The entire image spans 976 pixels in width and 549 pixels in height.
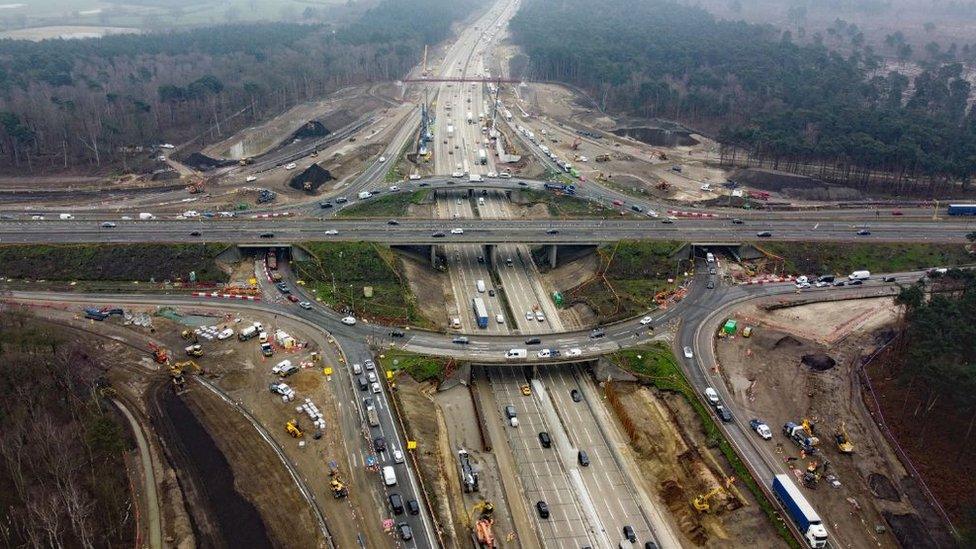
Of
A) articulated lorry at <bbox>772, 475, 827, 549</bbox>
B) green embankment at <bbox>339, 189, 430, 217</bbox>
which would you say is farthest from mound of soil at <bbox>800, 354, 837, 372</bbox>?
green embankment at <bbox>339, 189, 430, 217</bbox>

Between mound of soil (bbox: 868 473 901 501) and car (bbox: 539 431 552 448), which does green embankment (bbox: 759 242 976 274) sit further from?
car (bbox: 539 431 552 448)

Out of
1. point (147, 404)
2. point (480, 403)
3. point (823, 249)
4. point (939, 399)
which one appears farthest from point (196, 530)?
point (823, 249)

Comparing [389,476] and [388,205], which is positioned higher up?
[388,205]

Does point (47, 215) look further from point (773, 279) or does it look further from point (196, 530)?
point (773, 279)

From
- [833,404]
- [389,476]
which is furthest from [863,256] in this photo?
[389,476]

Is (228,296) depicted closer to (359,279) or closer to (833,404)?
(359,279)

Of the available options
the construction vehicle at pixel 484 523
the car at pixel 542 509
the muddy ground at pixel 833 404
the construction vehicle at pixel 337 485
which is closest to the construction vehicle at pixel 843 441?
the muddy ground at pixel 833 404
